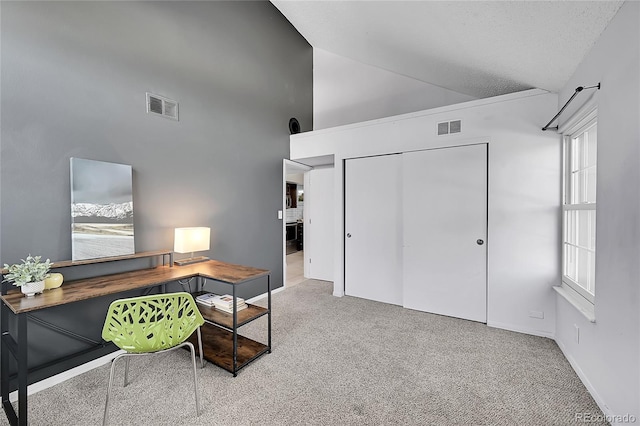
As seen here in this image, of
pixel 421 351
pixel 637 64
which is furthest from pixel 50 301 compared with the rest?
pixel 637 64

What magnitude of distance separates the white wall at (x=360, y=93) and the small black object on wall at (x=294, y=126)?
0.64 meters

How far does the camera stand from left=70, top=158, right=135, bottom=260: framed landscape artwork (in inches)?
82.2

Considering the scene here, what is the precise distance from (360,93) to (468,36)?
2.69 m

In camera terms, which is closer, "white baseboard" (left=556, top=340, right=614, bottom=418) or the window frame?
"white baseboard" (left=556, top=340, right=614, bottom=418)

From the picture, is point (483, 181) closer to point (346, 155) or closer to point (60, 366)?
point (346, 155)

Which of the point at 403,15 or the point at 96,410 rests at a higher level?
the point at 403,15

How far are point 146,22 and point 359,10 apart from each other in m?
2.02

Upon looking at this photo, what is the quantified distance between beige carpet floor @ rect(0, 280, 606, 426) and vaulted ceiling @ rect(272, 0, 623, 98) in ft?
7.82

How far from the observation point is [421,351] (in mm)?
2395

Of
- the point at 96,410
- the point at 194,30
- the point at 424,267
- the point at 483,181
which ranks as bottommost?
the point at 96,410

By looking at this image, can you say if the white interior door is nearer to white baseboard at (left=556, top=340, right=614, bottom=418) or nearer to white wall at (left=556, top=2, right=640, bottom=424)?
white baseboard at (left=556, top=340, right=614, bottom=418)

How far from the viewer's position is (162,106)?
270cm

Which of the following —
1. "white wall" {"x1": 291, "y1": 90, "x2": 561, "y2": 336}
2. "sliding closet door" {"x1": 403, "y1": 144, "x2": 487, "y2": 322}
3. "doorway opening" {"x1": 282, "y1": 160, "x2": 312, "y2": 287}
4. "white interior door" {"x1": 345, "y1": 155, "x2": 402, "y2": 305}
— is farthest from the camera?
"doorway opening" {"x1": 282, "y1": 160, "x2": 312, "y2": 287}

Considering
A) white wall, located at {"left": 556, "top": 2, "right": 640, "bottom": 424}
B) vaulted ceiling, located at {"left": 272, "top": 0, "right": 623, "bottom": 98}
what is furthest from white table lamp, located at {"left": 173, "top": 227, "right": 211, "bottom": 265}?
white wall, located at {"left": 556, "top": 2, "right": 640, "bottom": 424}
